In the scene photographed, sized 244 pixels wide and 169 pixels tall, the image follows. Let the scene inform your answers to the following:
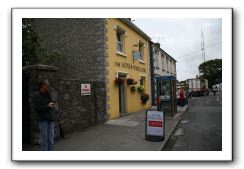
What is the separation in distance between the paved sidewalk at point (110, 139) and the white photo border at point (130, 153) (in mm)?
1057

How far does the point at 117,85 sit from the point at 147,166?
839 cm

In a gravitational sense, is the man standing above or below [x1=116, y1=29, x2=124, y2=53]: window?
below

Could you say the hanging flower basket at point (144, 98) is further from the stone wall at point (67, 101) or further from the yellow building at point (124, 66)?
the stone wall at point (67, 101)

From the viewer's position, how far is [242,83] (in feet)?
19.5

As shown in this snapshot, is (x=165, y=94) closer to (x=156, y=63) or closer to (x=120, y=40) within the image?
(x=120, y=40)

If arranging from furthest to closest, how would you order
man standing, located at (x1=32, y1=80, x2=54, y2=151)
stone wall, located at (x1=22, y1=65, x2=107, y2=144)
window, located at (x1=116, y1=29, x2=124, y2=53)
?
window, located at (x1=116, y1=29, x2=124, y2=53)
stone wall, located at (x1=22, y1=65, x2=107, y2=144)
man standing, located at (x1=32, y1=80, x2=54, y2=151)

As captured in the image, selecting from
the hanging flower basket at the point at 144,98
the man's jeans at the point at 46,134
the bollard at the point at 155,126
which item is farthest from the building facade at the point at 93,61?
the man's jeans at the point at 46,134

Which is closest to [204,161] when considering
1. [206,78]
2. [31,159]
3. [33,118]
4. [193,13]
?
[193,13]

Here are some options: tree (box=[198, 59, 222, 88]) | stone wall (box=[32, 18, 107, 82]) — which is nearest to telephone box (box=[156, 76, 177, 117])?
tree (box=[198, 59, 222, 88])

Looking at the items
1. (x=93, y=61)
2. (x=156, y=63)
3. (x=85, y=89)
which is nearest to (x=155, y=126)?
(x=85, y=89)

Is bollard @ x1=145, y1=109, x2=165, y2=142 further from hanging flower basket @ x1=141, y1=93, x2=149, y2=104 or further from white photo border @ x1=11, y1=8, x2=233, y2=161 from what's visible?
hanging flower basket @ x1=141, y1=93, x2=149, y2=104

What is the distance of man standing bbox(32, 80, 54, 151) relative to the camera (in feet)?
21.5

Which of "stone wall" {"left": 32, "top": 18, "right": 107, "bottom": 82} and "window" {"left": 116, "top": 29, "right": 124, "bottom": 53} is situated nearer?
"stone wall" {"left": 32, "top": 18, "right": 107, "bottom": 82}

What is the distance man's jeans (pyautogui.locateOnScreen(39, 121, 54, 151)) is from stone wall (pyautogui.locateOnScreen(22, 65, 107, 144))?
56.5 inches
